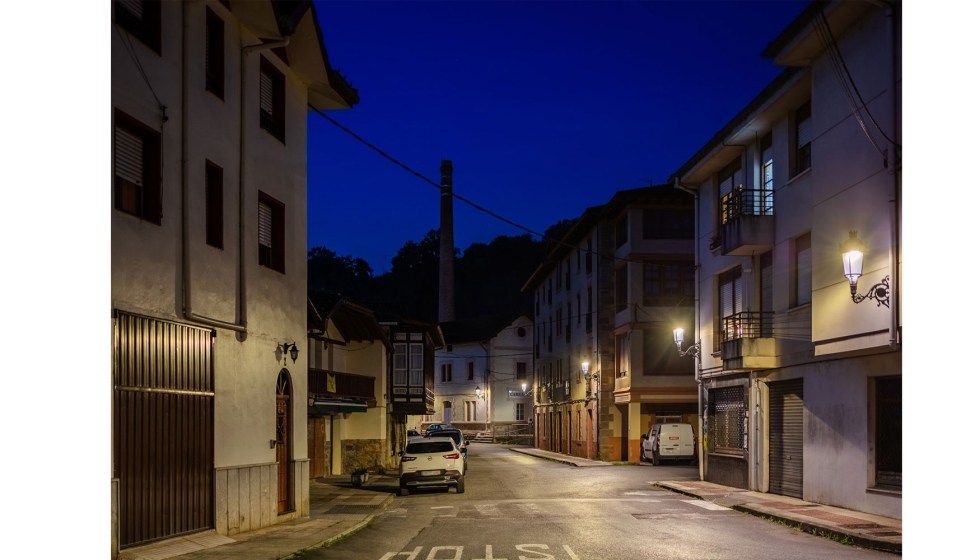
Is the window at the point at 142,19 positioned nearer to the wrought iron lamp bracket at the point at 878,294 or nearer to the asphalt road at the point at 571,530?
the asphalt road at the point at 571,530

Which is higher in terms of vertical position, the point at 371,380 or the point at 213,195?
the point at 213,195

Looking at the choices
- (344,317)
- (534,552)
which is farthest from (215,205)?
(344,317)

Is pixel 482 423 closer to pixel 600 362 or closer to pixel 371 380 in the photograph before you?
pixel 600 362

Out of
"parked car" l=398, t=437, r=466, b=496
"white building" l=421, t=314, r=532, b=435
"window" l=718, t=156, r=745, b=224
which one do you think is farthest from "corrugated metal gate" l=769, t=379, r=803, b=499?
"white building" l=421, t=314, r=532, b=435

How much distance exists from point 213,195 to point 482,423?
7170 centimetres

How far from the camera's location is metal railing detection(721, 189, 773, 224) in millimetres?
24734

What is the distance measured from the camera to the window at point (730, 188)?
84.6 ft

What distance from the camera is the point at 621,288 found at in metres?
45.2

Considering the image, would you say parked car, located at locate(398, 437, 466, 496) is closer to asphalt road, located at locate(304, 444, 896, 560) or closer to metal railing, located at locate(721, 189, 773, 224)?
asphalt road, located at locate(304, 444, 896, 560)

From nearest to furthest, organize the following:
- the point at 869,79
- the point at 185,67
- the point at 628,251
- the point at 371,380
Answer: the point at 185,67 → the point at 869,79 → the point at 371,380 → the point at 628,251

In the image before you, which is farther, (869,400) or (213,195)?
(869,400)

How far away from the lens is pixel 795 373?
2266cm
